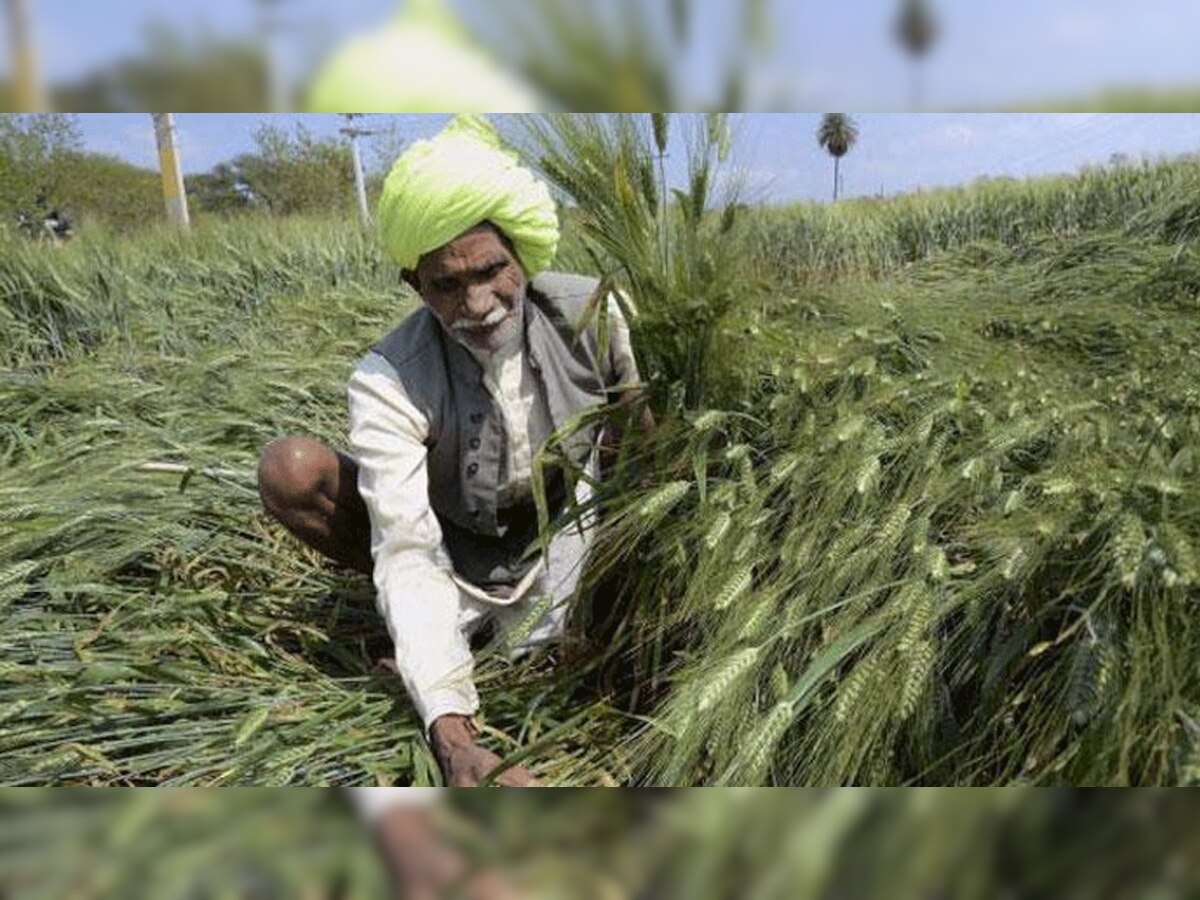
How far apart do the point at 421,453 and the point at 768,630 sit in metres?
0.52

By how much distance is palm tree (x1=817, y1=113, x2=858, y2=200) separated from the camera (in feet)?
4.38

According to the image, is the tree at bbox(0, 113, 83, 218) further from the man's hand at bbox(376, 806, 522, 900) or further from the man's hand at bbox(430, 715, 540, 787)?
the man's hand at bbox(376, 806, 522, 900)

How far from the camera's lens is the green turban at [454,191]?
51.6 inches

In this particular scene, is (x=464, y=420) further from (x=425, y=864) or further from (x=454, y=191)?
(x=425, y=864)

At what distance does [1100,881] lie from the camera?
1.68 feet

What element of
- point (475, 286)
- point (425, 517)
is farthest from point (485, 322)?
point (425, 517)

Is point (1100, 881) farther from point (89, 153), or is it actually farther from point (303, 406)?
point (303, 406)

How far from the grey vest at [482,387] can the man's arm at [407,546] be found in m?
0.03

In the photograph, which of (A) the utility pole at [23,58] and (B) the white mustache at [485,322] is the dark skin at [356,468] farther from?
(A) the utility pole at [23,58]

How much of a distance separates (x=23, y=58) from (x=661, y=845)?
571 millimetres

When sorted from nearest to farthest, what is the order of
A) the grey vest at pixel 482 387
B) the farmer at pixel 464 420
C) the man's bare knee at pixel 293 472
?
the farmer at pixel 464 420 → the grey vest at pixel 482 387 → the man's bare knee at pixel 293 472

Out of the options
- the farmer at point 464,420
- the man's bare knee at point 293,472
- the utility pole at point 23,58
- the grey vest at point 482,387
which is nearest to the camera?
the utility pole at point 23,58

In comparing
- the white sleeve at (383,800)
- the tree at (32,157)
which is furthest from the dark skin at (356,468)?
the white sleeve at (383,800)

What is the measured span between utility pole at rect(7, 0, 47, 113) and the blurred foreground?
0.41 metres
